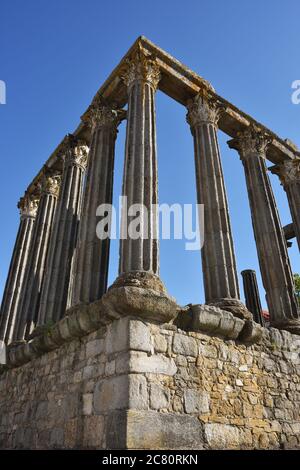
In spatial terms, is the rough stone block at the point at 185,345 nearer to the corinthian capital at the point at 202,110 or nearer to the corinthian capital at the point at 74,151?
the corinthian capital at the point at 202,110

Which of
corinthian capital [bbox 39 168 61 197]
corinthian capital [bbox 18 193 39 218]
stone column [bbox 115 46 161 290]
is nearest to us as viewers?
stone column [bbox 115 46 161 290]

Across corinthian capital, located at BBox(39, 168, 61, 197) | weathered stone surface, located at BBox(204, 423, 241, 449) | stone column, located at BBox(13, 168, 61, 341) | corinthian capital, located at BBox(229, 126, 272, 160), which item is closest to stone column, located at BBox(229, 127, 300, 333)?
corinthian capital, located at BBox(229, 126, 272, 160)

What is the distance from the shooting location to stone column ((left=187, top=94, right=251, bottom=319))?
8.35m

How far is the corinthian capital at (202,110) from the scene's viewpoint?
437 inches

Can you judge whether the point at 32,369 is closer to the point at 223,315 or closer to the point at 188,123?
the point at 223,315

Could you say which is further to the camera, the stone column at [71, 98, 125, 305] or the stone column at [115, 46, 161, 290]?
the stone column at [71, 98, 125, 305]

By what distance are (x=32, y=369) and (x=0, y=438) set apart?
1.93 m

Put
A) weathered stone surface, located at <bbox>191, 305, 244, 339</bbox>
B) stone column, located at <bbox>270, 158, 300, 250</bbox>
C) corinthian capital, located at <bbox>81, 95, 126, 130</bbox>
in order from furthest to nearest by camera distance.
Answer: stone column, located at <bbox>270, 158, 300, 250</bbox> < corinthian capital, located at <bbox>81, 95, 126, 130</bbox> < weathered stone surface, located at <bbox>191, 305, 244, 339</bbox>

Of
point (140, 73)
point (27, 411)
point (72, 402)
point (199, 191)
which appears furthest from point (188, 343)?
point (140, 73)

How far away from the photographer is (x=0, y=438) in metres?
8.64

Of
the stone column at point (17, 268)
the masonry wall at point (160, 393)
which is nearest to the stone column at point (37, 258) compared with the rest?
the stone column at point (17, 268)

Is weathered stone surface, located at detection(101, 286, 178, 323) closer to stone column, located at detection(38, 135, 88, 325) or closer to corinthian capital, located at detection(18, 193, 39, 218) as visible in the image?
stone column, located at detection(38, 135, 88, 325)

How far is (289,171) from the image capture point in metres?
13.8

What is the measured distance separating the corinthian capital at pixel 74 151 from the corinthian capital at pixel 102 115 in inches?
66.7
